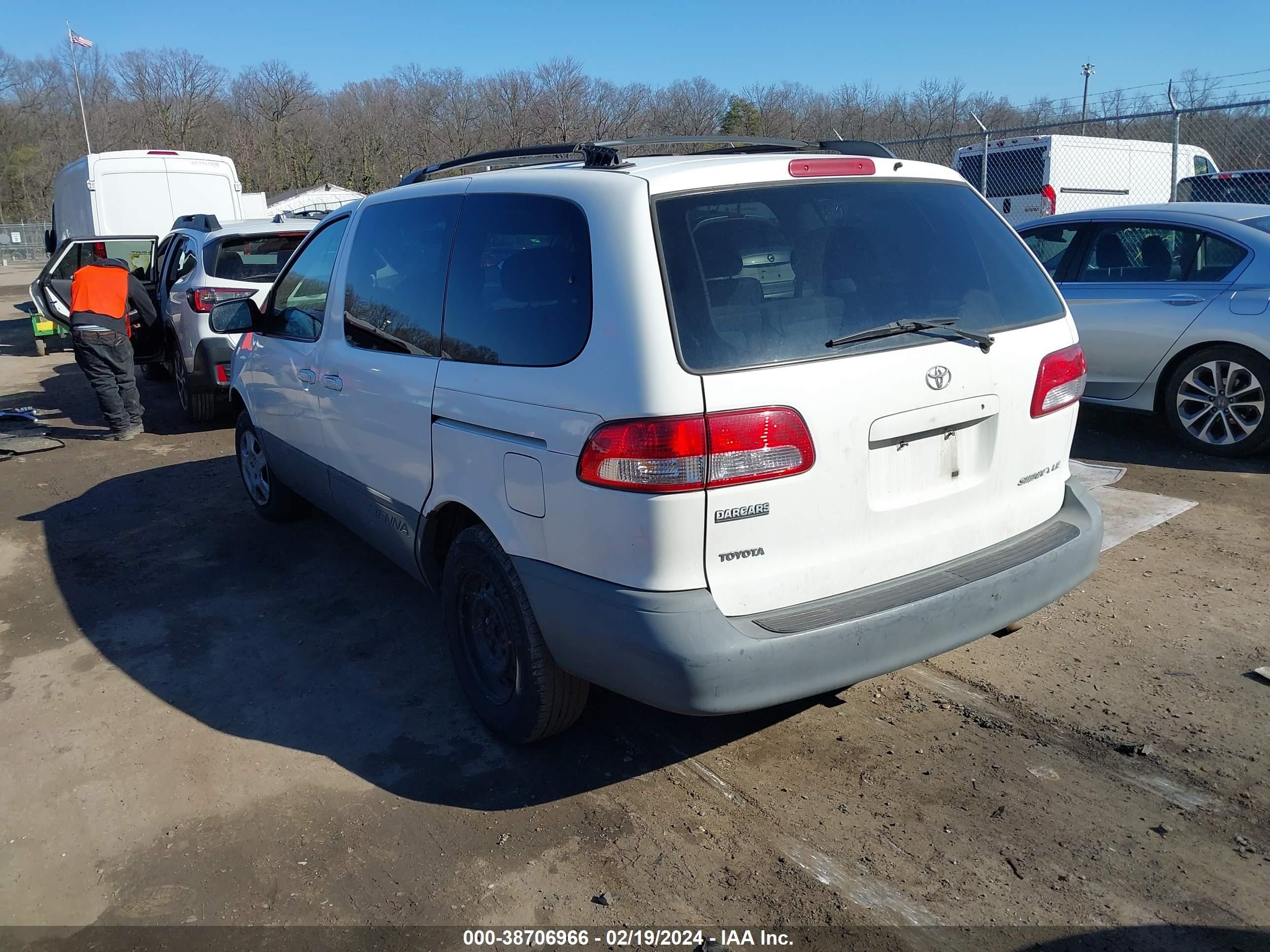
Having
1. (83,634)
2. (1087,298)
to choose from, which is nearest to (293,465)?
(83,634)

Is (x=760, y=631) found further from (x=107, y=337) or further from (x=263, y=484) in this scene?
(x=107, y=337)

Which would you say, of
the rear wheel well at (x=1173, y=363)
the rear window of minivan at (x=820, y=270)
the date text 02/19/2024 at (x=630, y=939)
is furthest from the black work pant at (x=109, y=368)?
the rear wheel well at (x=1173, y=363)

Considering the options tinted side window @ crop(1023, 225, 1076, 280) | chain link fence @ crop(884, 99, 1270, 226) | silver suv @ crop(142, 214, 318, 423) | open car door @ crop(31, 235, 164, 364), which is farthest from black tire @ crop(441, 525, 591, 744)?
chain link fence @ crop(884, 99, 1270, 226)

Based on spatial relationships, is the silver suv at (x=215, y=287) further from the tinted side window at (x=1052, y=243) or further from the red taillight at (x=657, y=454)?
the red taillight at (x=657, y=454)

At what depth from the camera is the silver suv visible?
9.00m

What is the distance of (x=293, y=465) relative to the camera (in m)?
5.33

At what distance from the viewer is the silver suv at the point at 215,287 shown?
354 inches

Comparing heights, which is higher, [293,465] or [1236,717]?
[293,465]

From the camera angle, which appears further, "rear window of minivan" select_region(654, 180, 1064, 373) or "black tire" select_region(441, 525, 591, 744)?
"black tire" select_region(441, 525, 591, 744)

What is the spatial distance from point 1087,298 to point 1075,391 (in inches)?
163

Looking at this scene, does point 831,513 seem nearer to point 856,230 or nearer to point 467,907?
point 856,230

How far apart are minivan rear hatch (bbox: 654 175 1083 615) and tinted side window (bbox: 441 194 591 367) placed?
0.33 m

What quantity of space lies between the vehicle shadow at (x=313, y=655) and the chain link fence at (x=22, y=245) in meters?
55.1

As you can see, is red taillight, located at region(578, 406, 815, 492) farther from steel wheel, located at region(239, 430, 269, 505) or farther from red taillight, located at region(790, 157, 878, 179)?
steel wheel, located at region(239, 430, 269, 505)
